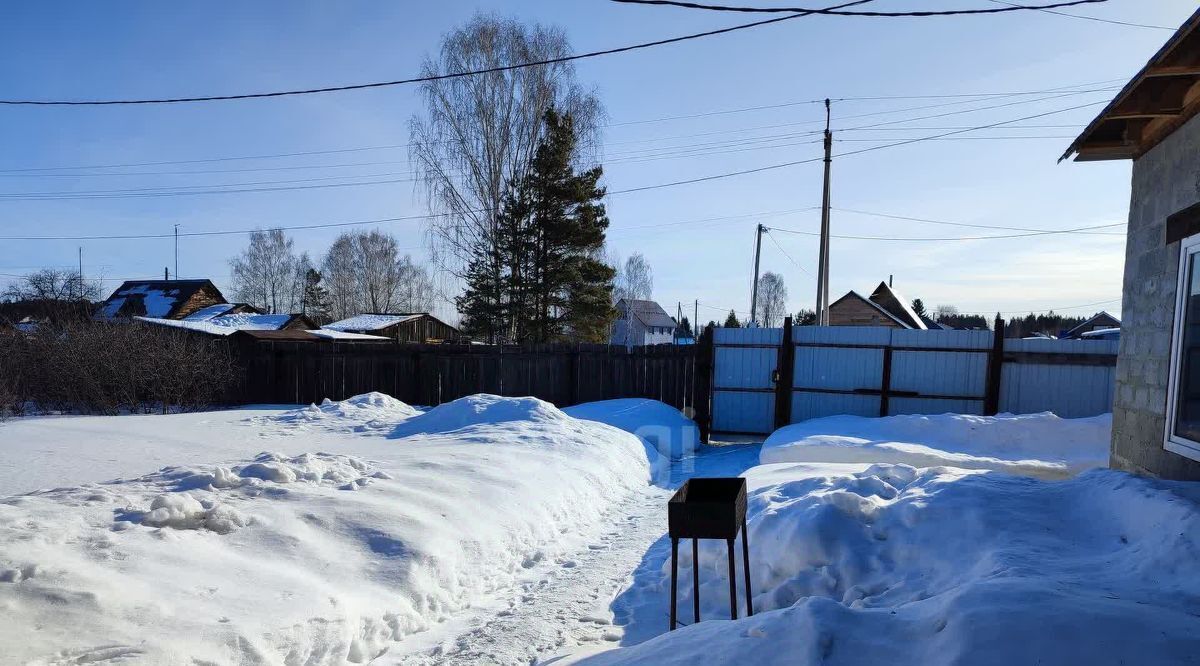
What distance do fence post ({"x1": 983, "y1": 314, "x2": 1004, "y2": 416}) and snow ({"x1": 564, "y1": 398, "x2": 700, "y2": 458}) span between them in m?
4.61

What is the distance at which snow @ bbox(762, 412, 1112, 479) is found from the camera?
7.68 meters

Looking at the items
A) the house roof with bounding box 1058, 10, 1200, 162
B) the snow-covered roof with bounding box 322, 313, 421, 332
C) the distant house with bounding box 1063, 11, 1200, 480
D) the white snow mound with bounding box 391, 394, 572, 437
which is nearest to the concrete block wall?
the distant house with bounding box 1063, 11, 1200, 480

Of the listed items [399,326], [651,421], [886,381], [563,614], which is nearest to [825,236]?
[886,381]

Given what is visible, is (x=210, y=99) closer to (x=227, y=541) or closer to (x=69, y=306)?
(x=227, y=541)

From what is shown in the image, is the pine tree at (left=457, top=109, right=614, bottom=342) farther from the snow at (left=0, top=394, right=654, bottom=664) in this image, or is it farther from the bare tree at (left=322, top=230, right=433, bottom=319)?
the bare tree at (left=322, top=230, right=433, bottom=319)

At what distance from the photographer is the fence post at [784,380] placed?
36.4 ft

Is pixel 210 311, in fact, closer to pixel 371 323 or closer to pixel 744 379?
pixel 371 323

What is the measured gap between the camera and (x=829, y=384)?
1102cm

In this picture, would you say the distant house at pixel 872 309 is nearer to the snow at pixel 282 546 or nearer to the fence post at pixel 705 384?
the fence post at pixel 705 384

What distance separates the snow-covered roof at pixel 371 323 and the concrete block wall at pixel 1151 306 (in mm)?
34989

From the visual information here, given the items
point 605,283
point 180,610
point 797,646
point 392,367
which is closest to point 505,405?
point 392,367

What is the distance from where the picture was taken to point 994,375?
33.7ft

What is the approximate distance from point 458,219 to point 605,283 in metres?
5.40

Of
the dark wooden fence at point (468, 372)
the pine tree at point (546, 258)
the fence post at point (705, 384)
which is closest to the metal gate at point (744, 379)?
the fence post at point (705, 384)
